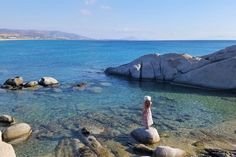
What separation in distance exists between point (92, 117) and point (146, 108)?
20.4 feet

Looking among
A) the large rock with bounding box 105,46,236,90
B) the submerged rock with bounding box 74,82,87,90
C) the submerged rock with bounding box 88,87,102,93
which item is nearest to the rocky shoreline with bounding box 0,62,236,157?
the submerged rock with bounding box 88,87,102,93

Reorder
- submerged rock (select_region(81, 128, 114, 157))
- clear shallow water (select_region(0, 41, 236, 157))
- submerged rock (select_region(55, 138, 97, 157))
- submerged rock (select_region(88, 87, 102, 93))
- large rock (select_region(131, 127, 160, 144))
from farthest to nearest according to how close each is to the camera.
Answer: submerged rock (select_region(88, 87, 102, 93)), clear shallow water (select_region(0, 41, 236, 157)), large rock (select_region(131, 127, 160, 144)), submerged rock (select_region(81, 128, 114, 157)), submerged rock (select_region(55, 138, 97, 157))

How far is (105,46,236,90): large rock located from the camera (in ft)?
120

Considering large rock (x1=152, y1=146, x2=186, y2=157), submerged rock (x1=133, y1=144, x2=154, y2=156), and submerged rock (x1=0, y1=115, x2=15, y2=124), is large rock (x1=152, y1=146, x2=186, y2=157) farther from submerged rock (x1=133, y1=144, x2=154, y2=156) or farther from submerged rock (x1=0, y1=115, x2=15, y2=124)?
submerged rock (x1=0, y1=115, x2=15, y2=124)

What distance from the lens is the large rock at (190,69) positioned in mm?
36531

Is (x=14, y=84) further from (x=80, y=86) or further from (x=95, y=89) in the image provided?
(x=95, y=89)

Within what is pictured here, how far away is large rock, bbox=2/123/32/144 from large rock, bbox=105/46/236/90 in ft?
73.2

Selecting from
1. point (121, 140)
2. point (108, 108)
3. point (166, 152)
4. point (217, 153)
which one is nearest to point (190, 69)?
point (108, 108)

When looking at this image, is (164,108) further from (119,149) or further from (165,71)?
(165,71)

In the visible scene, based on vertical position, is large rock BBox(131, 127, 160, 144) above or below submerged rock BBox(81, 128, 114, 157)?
above

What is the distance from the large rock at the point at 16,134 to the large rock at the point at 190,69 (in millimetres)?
22323

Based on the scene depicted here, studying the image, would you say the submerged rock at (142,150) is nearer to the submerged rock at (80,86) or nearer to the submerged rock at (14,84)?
the submerged rock at (80,86)

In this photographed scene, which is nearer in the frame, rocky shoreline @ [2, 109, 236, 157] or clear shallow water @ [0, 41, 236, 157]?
rocky shoreline @ [2, 109, 236, 157]

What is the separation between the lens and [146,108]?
19688 millimetres
